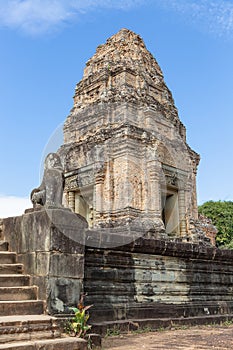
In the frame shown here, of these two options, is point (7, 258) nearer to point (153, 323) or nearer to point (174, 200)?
point (153, 323)

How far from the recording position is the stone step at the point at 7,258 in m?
5.91

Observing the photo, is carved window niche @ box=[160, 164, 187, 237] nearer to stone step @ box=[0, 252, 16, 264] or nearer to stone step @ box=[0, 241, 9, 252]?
stone step @ box=[0, 241, 9, 252]

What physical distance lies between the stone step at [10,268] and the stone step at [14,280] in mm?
231

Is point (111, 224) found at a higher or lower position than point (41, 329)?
higher

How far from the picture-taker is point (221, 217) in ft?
137

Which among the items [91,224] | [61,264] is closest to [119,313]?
[61,264]

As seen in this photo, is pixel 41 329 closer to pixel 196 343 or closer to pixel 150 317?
pixel 196 343

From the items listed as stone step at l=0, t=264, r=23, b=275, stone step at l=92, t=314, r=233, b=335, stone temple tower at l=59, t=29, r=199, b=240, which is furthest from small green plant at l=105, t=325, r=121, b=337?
stone temple tower at l=59, t=29, r=199, b=240

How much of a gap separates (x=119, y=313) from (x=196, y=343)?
4.41ft

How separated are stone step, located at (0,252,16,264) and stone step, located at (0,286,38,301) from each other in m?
0.77

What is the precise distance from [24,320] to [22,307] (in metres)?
0.45

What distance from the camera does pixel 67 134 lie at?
61.6 feet

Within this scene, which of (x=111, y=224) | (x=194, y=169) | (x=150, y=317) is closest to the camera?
Result: (x=150, y=317)

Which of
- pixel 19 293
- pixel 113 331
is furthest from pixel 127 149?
pixel 19 293
